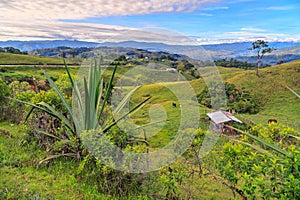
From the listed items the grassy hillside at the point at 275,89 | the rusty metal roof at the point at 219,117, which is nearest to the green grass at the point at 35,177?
the rusty metal roof at the point at 219,117

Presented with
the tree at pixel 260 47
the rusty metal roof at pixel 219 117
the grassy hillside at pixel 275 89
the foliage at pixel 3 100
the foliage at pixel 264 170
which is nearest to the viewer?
the foliage at pixel 264 170

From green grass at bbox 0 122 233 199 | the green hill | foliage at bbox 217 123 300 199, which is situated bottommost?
the green hill

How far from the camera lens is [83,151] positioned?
4086 mm

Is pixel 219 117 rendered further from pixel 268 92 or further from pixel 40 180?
pixel 268 92

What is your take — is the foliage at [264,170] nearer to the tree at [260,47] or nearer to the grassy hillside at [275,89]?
the grassy hillside at [275,89]

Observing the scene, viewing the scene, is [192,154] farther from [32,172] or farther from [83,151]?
[32,172]

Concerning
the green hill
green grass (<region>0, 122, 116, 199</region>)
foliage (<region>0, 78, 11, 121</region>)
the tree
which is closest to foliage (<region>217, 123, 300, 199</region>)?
green grass (<region>0, 122, 116, 199</region>)

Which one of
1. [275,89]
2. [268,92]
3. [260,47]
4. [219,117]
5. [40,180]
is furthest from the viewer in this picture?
[260,47]

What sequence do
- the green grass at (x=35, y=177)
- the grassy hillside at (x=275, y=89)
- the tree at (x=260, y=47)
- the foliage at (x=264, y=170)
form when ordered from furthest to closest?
the tree at (x=260, y=47) < the grassy hillside at (x=275, y=89) < the green grass at (x=35, y=177) < the foliage at (x=264, y=170)

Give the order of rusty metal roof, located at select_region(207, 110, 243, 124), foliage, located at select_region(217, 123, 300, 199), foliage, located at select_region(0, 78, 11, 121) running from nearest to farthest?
foliage, located at select_region(217, 123, 300, 199) < foliage, located at select_region(0, 78, 11, 121) < rusty metal roof, located at select_region(207, 110, 243, 124)

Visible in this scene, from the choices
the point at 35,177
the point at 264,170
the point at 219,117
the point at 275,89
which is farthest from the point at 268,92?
the point at 35,177

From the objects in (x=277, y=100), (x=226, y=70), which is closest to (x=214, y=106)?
(x=277, y=100)

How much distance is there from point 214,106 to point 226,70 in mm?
30525

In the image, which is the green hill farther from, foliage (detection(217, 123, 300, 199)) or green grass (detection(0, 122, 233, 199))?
foliage (detection(217, 123, 300, 199))
